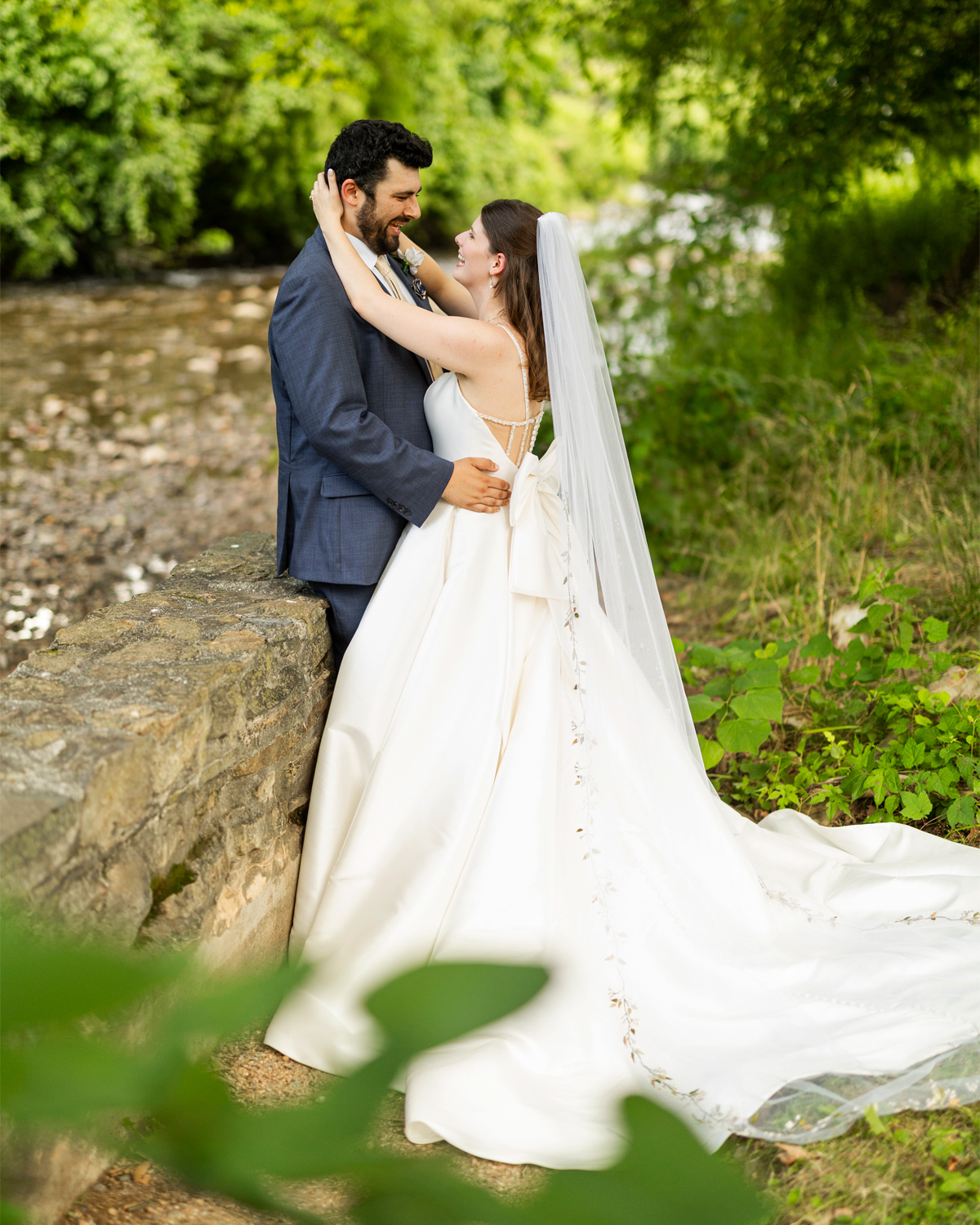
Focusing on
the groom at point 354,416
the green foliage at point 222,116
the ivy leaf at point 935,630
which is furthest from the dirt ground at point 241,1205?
the green foliage at point 222,116

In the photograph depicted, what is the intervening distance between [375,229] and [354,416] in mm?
555

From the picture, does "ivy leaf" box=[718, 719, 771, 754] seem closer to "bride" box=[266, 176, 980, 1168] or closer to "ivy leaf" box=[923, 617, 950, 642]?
"bride" box=[266, 176, 980, 1168]

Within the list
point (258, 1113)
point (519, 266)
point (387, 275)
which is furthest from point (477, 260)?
point (258, 1113)

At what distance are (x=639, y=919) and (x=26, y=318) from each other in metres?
9.16

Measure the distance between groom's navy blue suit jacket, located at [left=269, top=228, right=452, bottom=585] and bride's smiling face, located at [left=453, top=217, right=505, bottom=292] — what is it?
262 mm

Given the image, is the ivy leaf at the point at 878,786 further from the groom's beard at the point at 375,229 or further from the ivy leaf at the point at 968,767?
the groom's beard at the point at 375,229

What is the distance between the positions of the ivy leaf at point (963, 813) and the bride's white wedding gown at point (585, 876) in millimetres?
90

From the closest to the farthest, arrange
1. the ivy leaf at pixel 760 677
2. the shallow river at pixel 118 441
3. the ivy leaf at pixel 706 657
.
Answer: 1. the ivy leaf at pixel 760 677
2. the ivy leaf at pixel 706 657
3. the shallow river at pixel 118 441

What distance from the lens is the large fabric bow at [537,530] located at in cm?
253

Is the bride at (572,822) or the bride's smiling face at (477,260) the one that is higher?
the bride's smiling face at (477,260)

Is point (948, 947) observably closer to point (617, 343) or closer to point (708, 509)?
point (708, 509)

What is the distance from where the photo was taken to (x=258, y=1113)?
15.4 inches

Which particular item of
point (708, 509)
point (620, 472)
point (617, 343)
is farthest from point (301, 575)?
point (617, 343)

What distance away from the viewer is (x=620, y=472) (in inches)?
105
